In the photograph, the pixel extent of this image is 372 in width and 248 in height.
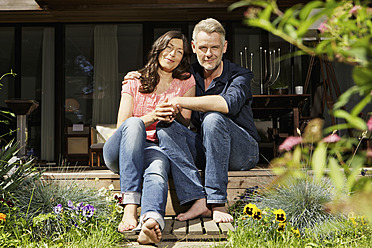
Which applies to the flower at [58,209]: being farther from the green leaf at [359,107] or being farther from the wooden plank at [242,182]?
the green leaf at [359,107]

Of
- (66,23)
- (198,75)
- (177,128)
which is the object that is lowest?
(177,128)

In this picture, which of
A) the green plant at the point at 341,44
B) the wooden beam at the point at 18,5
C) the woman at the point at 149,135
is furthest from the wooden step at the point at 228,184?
the wooden beam at the point at 18,5

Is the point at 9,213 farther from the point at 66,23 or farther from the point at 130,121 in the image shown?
the point at 66,23

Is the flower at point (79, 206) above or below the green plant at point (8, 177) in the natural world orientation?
below

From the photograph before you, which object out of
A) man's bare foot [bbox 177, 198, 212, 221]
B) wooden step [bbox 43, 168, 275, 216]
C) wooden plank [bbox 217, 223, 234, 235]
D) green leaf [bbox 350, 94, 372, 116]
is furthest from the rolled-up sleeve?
green leaf [bbox 350, 94, 372, 116]

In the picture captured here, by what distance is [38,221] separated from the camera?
1.85 metres

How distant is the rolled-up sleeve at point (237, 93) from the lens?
2.29 m

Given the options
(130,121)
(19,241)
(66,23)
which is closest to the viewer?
(19,241)

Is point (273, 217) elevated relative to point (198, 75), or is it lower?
lower

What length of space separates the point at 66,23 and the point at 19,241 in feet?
20.8

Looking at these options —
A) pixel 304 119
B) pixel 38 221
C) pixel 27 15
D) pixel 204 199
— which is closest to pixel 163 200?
pixel 204 199

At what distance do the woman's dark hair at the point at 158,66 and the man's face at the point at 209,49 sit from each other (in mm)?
97

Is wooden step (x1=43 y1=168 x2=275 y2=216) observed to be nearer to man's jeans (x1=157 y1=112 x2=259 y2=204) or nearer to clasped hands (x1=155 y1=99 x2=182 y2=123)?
man's jeans (x1=157 y1=112 x2=259 y2=204)

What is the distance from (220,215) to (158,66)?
3.50 ft
